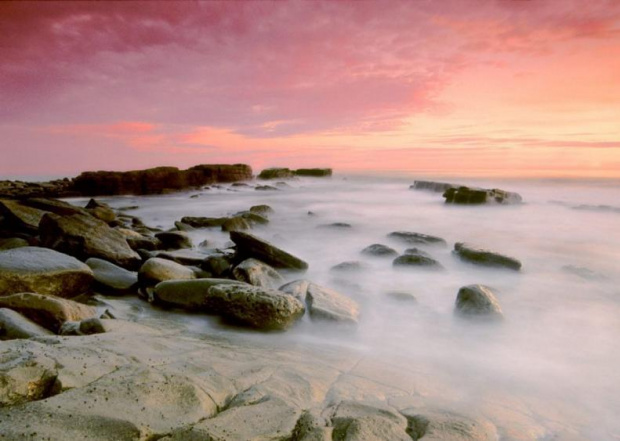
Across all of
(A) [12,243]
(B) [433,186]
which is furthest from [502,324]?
(B) [433,186]

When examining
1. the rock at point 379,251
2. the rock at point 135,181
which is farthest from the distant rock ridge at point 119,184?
the rock at point 379,251

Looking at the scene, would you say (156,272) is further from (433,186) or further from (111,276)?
(433,186)

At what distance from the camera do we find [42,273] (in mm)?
3596

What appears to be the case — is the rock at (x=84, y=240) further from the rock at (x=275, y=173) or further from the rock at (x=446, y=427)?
the rock at (x=275, y=173)

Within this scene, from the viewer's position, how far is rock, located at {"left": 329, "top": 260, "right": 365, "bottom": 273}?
18.6 ft

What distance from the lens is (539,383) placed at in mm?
2779

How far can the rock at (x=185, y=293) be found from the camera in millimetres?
3713

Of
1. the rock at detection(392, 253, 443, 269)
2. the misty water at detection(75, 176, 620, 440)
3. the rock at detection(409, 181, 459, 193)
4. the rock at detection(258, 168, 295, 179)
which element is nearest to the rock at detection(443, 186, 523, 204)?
the rock at detection(409, 181, 459, 193)

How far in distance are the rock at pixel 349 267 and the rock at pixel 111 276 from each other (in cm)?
265

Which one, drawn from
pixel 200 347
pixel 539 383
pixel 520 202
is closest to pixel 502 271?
pixel 539 383

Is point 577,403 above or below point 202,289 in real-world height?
Result: below

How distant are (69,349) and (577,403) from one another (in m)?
2.97

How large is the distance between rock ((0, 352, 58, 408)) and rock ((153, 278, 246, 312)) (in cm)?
185

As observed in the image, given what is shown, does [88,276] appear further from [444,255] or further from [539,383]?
[444,255]
